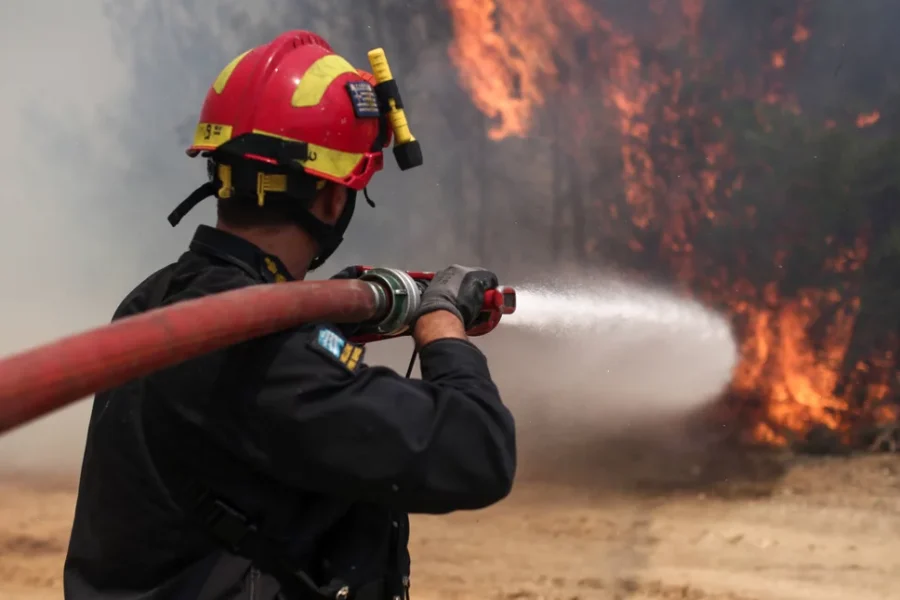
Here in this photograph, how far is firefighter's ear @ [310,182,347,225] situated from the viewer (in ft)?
5.71

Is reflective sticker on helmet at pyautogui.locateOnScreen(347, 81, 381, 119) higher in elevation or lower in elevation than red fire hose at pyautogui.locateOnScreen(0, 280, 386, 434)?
higher

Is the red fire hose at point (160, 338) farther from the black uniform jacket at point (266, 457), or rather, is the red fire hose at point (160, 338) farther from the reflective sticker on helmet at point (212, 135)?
the reflective sticker on helmet at point (212, 135)

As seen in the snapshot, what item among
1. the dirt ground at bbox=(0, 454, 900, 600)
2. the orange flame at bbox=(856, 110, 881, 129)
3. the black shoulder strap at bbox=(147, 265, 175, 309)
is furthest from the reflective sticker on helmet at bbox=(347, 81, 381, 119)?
the orange flame at bbox=(856, 110, 881, 129)

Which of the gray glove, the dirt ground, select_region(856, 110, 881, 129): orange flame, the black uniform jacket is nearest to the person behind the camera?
the black uniform jacket

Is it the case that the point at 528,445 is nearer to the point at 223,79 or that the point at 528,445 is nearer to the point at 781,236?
the point at 781,236

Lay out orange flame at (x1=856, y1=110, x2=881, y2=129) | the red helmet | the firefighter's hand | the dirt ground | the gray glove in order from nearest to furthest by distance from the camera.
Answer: the red helmet → the gray glove → the firefighter's hand → the dirt ground → orange flame at (x1=856, y1=110, x2=881, y2=129)

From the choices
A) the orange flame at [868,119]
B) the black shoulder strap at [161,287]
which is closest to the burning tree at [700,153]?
the orange flame at [868,119]

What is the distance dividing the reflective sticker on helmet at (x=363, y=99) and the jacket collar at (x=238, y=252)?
37 centimetres

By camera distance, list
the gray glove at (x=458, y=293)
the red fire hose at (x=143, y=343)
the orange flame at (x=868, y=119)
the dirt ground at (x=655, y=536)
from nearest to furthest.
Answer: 1. the red fire hose at (x=143, y=343)
2. the gray glove at (x=458, y=293)
3. the dirt ground at (x=655, y=536)
4. the orange flame at (x=868, y=119)

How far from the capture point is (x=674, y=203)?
6016 millimetres

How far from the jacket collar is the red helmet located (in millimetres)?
172

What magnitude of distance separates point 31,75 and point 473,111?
3532 mm

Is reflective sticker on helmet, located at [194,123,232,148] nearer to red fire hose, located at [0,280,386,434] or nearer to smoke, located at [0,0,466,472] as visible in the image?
red fire hose, located at [0,280,386,434]

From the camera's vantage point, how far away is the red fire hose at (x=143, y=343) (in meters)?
0.98
